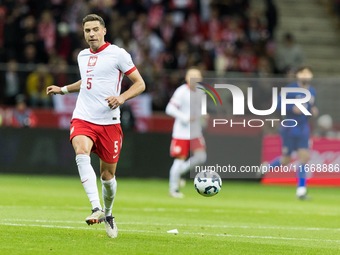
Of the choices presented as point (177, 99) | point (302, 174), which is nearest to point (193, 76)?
point (177, 99)

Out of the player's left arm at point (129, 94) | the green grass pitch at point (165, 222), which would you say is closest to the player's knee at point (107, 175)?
the green grass pitch at point (165, 222)

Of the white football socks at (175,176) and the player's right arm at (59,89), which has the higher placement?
the player's right arm at (59,89)

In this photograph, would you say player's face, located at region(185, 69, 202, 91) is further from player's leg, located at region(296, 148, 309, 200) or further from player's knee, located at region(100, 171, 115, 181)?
player's knee, located at region(100, 171, 115, 181)

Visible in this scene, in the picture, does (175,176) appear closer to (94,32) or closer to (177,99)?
(177,99)

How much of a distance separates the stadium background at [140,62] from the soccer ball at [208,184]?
28.3 feet

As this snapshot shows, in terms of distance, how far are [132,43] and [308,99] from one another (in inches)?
272

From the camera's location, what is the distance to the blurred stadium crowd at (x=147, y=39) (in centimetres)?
2092

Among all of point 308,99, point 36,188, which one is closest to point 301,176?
point 308,99

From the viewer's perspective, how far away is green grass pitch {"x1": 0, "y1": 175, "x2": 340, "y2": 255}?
9305mm

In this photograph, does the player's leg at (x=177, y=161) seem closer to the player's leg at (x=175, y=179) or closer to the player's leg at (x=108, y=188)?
the player's leg at (x=175, y=179)

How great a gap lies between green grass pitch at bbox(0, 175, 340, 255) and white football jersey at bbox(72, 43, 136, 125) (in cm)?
146

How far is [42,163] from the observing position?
21578 mm

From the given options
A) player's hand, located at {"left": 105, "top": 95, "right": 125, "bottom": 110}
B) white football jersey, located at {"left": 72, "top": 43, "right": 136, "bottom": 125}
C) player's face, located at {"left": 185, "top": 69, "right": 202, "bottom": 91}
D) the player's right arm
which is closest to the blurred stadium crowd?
player's face, located at {"left": 185, "top": 69, "right": 202, "bottom": 91}

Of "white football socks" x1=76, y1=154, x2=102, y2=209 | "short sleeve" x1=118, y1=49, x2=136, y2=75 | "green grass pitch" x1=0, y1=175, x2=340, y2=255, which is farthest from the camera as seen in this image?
"short sleeve" x1=118, y1=49, x2=136, y2=75
